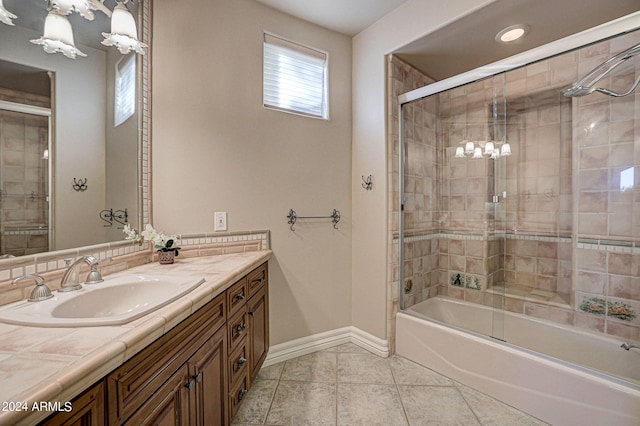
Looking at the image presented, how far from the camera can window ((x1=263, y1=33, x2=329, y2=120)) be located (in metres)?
2.15

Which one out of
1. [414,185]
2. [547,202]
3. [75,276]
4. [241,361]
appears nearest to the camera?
[75,276]

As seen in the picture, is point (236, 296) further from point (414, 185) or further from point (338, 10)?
point (338, 10)

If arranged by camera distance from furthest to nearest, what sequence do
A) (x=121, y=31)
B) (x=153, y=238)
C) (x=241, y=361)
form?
(x=153, y=238), (x=241, y=361), (x=121, y=31)

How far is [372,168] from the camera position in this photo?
2.34 metres

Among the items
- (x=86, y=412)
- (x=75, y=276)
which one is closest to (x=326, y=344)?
(x=75, y=276)

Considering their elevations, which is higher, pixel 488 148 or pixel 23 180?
pixel 488 148

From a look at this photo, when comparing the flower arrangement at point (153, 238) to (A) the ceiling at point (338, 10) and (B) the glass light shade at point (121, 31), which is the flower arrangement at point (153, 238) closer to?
(B) the glass light shade at point (121, 31)

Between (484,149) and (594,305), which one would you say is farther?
(484,149)

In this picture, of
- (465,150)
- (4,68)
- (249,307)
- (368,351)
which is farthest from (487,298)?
(4,68)

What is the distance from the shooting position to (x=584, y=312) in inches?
82.7

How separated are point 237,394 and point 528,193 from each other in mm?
2763

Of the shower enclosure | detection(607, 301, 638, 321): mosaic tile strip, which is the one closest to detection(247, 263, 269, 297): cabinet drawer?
the shower enclosure

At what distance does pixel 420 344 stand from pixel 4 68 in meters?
2.74

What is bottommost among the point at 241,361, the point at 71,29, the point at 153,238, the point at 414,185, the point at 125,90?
the point at 241,361
